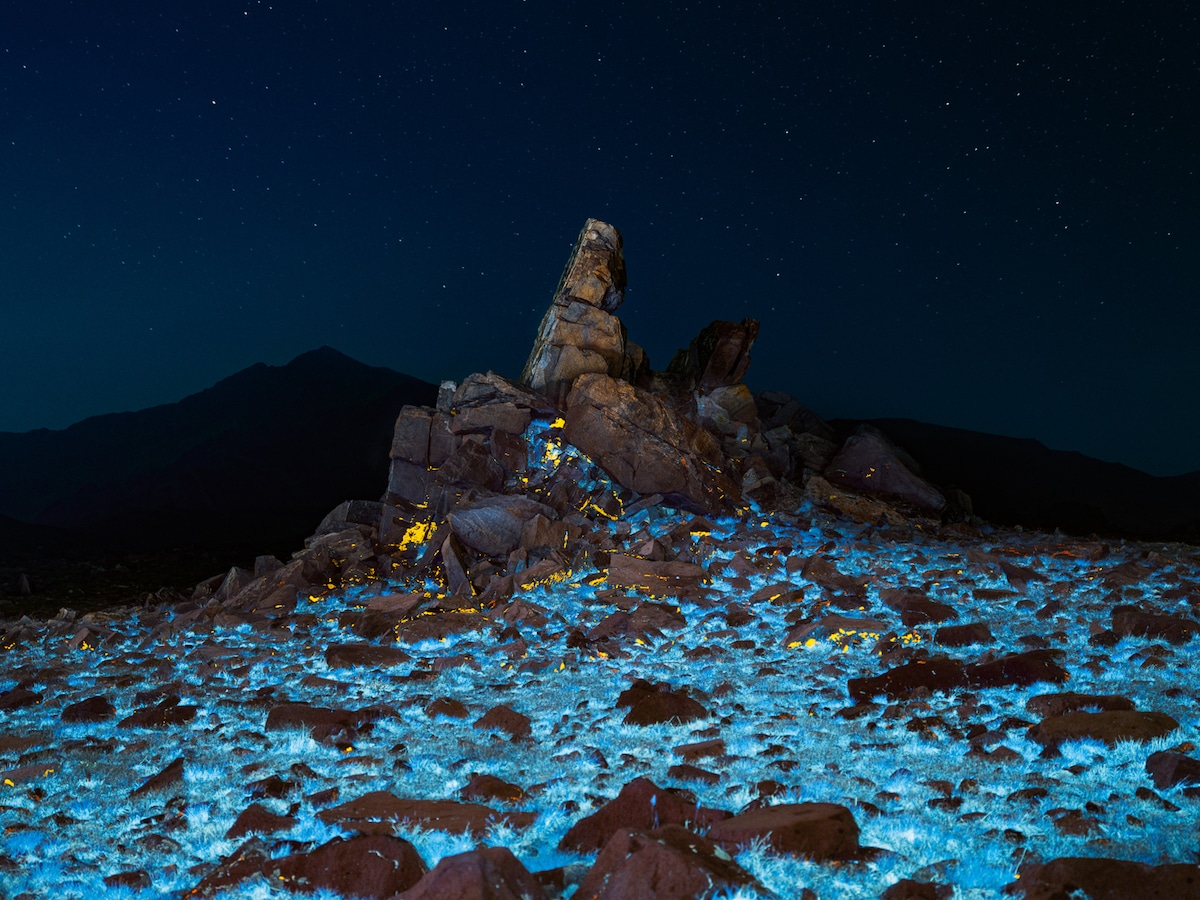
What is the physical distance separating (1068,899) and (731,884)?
1.99 meters

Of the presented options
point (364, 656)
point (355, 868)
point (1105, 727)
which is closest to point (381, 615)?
point (364, 656)

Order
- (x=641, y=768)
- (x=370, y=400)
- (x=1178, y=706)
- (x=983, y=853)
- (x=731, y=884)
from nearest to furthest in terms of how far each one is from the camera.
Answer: (x=731, y=884), (x=983, y=853), (x=641, y=768), (x=1178, y=706), (x=370, y=400)

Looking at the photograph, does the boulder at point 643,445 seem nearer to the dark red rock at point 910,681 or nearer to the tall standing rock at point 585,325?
the tall standing rock at point 585,325

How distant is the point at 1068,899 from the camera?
14.2ft

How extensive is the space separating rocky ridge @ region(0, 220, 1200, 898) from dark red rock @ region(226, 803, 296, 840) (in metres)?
0.02

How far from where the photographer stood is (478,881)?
13.5 ft

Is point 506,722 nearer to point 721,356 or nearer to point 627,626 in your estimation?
point 627,626

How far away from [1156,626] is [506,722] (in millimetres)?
9485

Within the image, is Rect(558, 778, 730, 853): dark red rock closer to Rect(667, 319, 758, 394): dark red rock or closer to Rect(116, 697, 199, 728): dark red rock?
Rect(116, 697, 199, 728): dark red rock

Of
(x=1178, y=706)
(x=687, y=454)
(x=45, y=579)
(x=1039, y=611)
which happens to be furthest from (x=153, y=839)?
(x=45, y=579)

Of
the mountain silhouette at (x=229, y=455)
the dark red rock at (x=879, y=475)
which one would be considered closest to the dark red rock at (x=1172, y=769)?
the dark red rock at (x=879, y=475)

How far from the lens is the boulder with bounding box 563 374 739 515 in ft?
71.3

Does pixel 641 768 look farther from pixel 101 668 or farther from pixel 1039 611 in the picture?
pixel 101 668

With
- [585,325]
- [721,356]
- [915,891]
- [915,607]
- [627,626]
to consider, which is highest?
[585,325]
